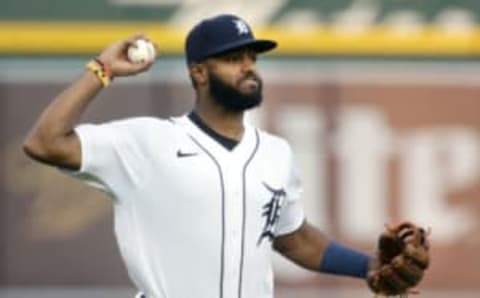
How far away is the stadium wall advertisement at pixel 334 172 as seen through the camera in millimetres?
11078

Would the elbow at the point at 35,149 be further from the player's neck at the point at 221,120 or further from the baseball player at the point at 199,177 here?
the player's neck at the point at 221,120

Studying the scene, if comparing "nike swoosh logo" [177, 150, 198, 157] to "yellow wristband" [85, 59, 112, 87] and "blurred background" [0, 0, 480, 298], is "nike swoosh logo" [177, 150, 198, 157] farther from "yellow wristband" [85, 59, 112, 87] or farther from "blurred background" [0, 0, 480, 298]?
"blurred background" [0, 0, 480, 298]

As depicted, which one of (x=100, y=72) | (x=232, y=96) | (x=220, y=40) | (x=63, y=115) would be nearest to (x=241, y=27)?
(x=220, y=40)

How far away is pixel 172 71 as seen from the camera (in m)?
11.1

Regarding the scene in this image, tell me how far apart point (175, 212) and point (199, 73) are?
15.4 inches

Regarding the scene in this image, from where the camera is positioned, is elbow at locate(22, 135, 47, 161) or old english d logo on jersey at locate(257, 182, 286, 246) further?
old english d logo on jersey at locate(257, 182, 286, 246)

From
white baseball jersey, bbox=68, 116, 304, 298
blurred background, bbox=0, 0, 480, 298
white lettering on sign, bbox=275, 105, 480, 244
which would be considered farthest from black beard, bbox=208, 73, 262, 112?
white lettering on sign, bbox=275, 105, 480, 244

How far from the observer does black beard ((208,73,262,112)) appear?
5.50 metres

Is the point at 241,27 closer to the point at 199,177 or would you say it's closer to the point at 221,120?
the point at 221,120

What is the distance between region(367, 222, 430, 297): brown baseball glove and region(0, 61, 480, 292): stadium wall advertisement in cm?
535

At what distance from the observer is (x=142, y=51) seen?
17.7ft

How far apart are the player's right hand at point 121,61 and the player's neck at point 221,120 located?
0.89 ft

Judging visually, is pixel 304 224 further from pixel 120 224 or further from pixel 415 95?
pixel 415 95

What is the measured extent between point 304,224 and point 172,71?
5.30m
